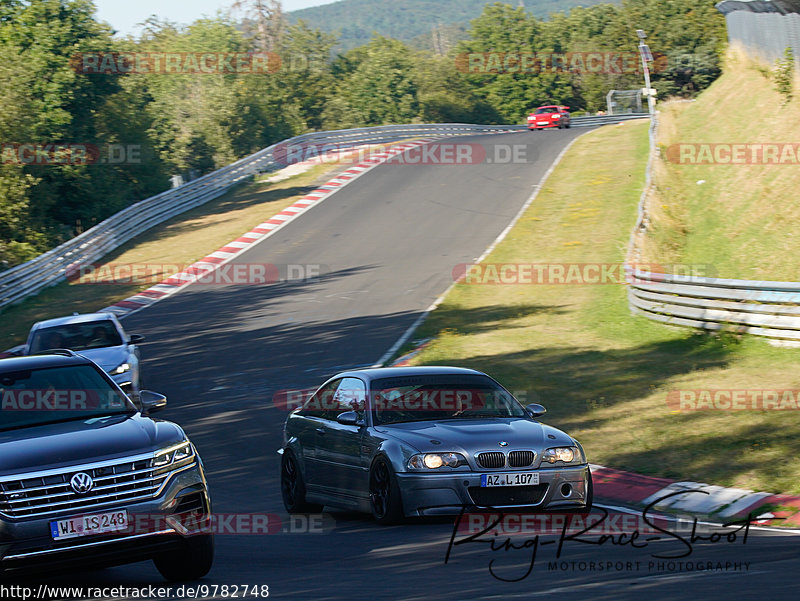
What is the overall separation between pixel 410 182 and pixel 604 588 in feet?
119

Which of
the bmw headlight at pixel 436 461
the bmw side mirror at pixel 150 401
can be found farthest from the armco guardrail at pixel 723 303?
the bmw side mirror at pixel 150 401

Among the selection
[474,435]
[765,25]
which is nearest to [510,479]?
[474,435]

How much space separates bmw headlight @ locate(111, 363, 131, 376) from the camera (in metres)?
16.4

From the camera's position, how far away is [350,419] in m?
9.77

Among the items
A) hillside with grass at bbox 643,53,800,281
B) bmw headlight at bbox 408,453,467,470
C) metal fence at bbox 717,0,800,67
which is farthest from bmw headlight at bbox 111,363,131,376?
metal fence at bbox 717,0,800,67

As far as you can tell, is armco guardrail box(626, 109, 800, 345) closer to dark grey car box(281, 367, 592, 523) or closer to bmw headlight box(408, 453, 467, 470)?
dark grey car box(281, 367, 592, 523)

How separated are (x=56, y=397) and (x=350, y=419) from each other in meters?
2.78

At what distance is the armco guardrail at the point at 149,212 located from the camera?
3034 centimetres

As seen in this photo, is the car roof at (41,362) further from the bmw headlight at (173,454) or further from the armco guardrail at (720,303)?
the armco guardrail at (720,303)

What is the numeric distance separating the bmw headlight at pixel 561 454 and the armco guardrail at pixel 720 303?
8.51 meters

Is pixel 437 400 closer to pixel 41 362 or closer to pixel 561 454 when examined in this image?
pixel 561 454

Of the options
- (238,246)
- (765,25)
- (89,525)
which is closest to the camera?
(89,525)

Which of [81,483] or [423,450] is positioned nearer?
[81,483]

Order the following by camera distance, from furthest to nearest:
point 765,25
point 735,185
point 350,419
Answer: point 765,25, point 735,185, point 350,419
